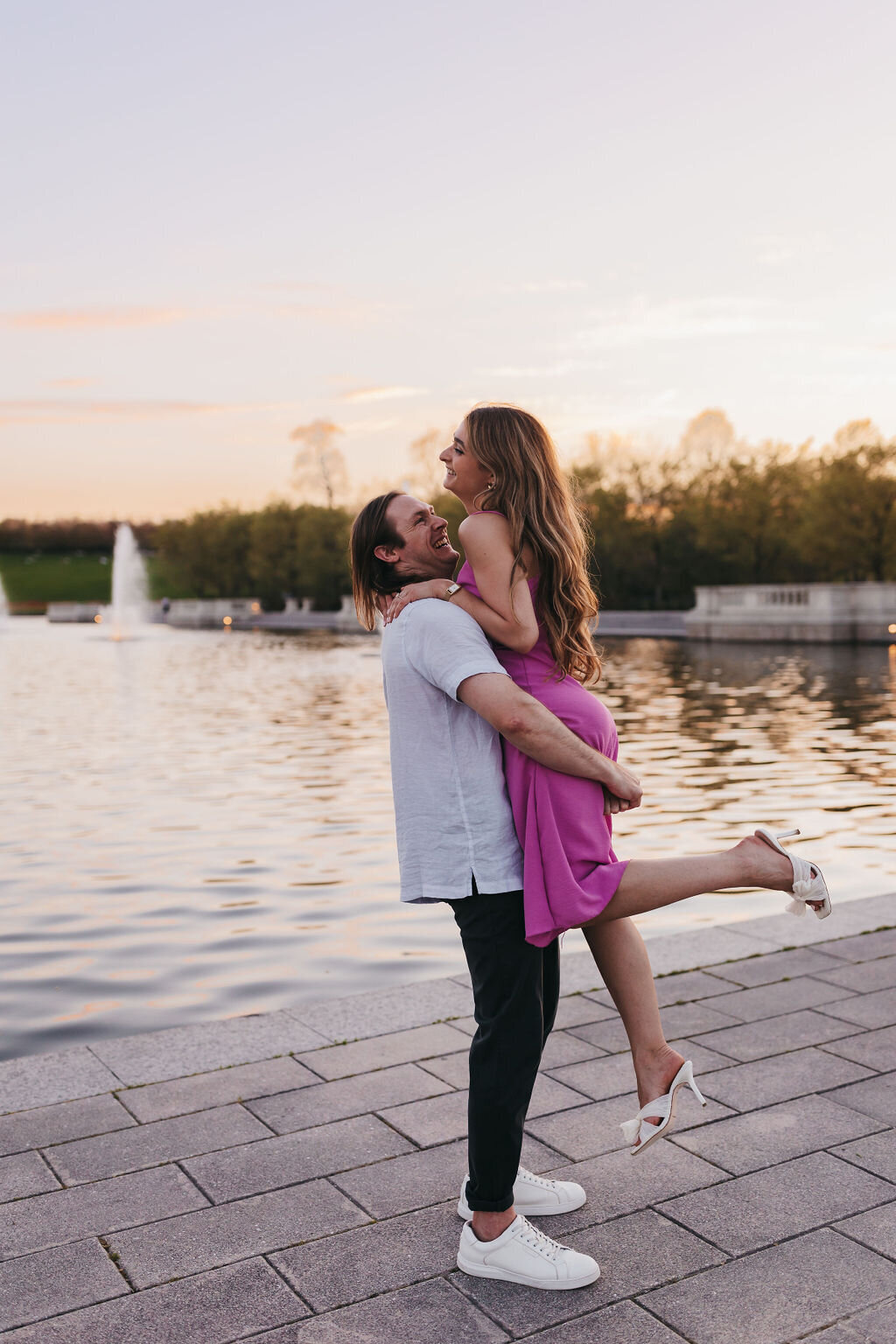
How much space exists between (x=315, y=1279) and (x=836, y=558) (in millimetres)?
49657

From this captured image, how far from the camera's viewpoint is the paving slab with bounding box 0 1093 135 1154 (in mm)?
3812

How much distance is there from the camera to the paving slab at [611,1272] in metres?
2.86

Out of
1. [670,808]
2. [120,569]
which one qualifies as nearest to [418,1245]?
[670,808]

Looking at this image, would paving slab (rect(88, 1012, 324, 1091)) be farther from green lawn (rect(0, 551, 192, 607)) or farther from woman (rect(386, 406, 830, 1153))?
green lawn (rect(0, 551, 192, 607))

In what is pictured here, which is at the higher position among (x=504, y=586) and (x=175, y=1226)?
(x=504, y=586)

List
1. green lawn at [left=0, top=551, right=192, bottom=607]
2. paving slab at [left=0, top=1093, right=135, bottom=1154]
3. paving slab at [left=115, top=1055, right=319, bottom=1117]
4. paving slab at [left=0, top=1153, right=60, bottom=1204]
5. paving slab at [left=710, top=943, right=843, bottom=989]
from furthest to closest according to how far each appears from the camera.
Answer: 1. green lawn at [left=0, top=551, right=192, bottom=607]
2. paving slab at [left=710, top=943, right=843, bottom=989]
3. paving slab at [left=115, top=1055, right=319, bottom=1117]
4. paving slab at [left=0, top=1093, right=135, bottom=1154]
5. paving slab at [left=0, top=1153, right=60, bottom=1204]

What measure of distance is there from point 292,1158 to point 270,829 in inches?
260

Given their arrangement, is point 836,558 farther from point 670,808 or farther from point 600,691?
point 670,808

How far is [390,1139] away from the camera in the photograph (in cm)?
376

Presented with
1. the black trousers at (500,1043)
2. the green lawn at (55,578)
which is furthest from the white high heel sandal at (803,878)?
the green lawn at (55,578)

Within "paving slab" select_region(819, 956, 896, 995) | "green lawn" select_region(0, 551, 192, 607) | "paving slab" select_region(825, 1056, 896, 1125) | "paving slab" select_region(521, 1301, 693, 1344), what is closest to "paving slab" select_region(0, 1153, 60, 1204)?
"paving slab" select_region(521, 1301, 693, 1344)

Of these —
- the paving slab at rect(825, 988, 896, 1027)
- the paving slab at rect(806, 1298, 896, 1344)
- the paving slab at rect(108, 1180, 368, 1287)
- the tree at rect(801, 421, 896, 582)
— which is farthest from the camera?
the tree at rect(801, 421, 896, 582)

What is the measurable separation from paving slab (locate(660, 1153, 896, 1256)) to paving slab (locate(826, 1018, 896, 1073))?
0.80m

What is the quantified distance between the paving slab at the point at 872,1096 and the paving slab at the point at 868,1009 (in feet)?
1.69
